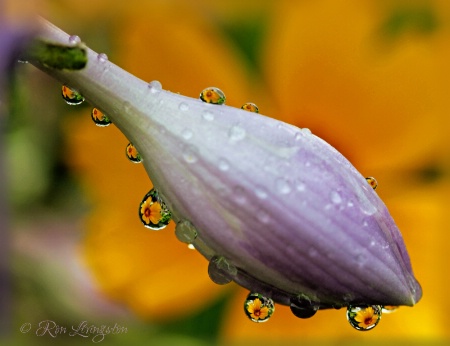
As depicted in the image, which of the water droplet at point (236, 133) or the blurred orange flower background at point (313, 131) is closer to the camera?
the water droplet at point (236, 133)

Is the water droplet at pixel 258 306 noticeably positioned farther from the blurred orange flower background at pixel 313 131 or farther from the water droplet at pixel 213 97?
the blurred orange flower background at pixel 313 131

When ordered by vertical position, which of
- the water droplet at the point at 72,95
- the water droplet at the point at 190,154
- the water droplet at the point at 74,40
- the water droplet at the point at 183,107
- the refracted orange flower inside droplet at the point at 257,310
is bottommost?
the refracted orange flower inside droplet at the point at 257,310

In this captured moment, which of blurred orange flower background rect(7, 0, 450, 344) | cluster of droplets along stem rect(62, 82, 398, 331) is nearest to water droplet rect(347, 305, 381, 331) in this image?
cluster of droplets along stem rect(62, 82, 398, 331)

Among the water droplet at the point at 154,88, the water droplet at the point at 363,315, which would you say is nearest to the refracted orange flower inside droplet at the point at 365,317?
the water droplet at the point at 363,315

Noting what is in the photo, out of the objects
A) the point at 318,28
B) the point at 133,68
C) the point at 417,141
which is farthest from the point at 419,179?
the point at 133,68

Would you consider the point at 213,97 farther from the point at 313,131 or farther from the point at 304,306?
the point at 313,131

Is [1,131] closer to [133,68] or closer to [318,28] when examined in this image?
[133,68]

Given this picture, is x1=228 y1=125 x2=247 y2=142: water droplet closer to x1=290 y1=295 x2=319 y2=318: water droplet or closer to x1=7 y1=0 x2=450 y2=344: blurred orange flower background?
x1=290 y1=295 x2=319 y2=318: water droplet

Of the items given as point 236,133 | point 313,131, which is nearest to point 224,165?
point 236,133
